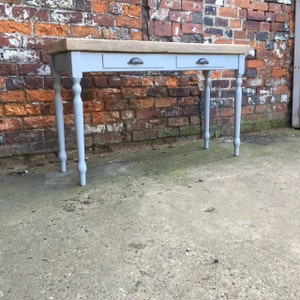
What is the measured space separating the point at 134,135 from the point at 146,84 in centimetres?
43

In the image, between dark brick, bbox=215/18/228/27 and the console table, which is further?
dark brick, bbox=215/18/228/27

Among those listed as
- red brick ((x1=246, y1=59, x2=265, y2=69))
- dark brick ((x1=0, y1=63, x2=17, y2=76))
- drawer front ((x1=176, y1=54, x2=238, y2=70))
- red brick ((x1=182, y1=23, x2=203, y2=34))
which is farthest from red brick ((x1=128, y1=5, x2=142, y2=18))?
red brick ((x1=246, y1=59, x2=265, y2=69))

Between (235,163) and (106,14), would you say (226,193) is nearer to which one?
(235,163)

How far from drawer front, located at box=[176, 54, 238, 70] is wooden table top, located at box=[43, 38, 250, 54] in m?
0.04

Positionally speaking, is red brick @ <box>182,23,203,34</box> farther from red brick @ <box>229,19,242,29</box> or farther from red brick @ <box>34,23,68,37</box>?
red brick @ <box>34,23,68,37</box>

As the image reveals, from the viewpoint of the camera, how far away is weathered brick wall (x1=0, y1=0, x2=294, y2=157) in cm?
235

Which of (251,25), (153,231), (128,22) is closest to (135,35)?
(128,22)

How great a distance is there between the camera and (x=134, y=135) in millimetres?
2877

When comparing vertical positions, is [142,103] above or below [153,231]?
above

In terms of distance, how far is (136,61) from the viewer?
2010mm

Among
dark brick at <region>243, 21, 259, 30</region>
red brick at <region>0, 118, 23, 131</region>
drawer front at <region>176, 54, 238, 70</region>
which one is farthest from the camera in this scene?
dark brick at <region>243, 21, 259, 30</region>

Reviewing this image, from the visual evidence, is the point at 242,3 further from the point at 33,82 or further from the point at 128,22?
the point at 33,82

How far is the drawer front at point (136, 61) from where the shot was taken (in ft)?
6.37

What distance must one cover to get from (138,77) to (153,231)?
1.65 m
